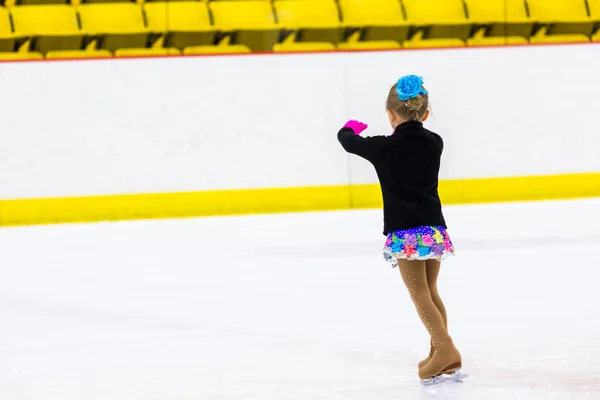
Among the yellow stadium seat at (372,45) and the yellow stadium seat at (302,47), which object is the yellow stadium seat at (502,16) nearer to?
the yellow stadium seat at (372,45)

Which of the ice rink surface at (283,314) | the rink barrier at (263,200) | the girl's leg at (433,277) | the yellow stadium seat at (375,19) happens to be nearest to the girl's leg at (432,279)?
the girl's leg at (433,277)

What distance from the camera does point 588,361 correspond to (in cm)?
302

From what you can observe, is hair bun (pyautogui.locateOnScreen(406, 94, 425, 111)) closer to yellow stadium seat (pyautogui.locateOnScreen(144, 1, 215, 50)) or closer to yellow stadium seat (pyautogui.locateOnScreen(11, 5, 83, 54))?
yellow stadium seat (pyautogui.locateOnScreen(144, 1, 215, 50))

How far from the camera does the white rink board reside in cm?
681

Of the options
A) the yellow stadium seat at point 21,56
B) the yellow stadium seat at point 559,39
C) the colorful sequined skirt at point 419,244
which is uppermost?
the colorful sequined skirt at point 419,244

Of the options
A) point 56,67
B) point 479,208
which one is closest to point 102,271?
point 56,67

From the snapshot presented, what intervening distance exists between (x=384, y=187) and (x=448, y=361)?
48 cm

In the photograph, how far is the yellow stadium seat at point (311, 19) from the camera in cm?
731

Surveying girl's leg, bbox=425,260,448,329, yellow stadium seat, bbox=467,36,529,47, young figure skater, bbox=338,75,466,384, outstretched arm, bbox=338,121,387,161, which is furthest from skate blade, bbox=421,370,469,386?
yellow stadium seat, bbox=467,36,529,47

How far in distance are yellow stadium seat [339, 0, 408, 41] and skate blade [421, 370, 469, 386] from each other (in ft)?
15.8

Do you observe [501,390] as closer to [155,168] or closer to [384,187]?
[384,187]

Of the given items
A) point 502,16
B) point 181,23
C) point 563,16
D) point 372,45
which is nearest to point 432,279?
point 372,45

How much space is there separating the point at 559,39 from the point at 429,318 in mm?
5361

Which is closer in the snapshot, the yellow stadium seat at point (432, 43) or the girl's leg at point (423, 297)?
the girl's leg at point (423, 297)
